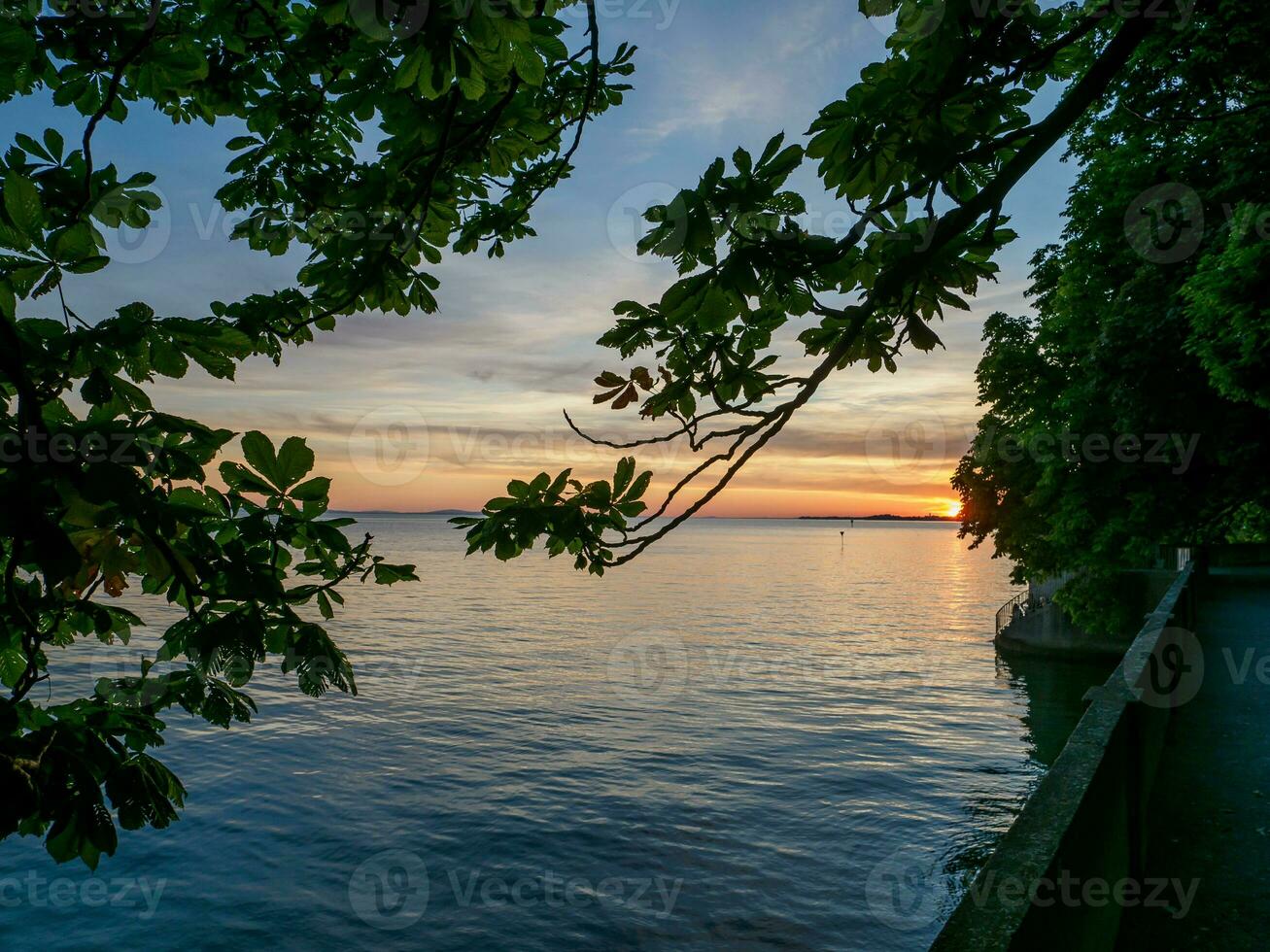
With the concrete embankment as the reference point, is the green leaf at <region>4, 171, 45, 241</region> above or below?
above

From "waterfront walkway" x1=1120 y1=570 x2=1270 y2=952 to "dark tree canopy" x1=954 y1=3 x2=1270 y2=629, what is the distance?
21.7 ft

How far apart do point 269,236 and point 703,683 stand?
107 feet

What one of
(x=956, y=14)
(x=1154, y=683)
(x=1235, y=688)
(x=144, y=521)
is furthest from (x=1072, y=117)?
(x=1235, y=688)

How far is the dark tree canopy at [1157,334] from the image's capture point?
13.6 metres

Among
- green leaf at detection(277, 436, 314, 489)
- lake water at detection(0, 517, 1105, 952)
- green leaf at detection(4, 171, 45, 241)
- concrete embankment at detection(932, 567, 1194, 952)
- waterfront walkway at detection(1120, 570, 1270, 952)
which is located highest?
green leaf at detection(4, 171, 45, 241)

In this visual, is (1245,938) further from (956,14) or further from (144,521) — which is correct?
(144,521)

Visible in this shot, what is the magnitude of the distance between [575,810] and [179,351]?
1893 centimetres

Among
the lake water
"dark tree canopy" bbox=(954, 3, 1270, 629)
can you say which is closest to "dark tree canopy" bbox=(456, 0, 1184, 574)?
"dark tree canopy" bbox=(954, 3, 1270, 629)

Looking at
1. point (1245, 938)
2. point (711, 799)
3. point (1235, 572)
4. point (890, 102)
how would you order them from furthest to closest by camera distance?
point (1235, 572) → point (711, 799) → point (1245, 938) → point (890, 102)

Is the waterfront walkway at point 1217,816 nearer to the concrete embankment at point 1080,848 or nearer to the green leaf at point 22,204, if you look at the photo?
the concrete embankment at point 1080,848

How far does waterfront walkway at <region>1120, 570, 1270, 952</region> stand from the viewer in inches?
192

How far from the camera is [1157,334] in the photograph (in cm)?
1791

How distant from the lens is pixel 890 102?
2885mm

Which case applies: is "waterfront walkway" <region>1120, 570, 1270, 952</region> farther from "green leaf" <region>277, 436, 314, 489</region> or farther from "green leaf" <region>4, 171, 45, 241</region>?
"green leaf" <region>4, 171, 45, 241</region>
